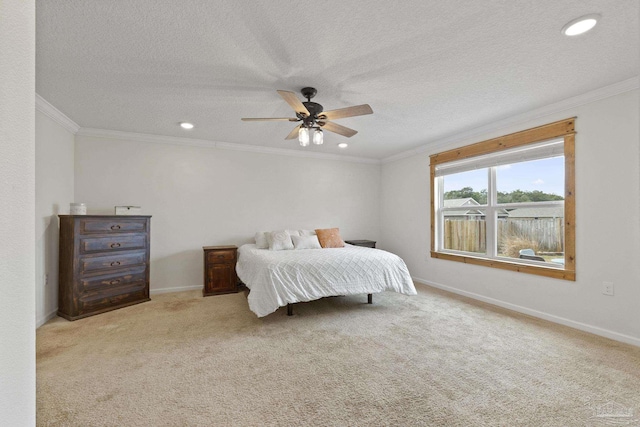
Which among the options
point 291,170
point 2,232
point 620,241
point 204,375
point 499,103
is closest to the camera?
point 2,232

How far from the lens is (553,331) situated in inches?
109

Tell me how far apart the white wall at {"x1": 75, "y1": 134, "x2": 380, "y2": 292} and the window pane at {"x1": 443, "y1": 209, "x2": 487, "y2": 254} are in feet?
6.31

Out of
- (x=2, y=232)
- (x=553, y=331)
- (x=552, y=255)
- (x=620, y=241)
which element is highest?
(x=2, y=232)

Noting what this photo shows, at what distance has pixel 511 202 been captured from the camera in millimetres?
3570

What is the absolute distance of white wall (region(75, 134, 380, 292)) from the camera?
3949 millimetres

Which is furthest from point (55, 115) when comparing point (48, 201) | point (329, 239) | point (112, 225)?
point (329, 239)

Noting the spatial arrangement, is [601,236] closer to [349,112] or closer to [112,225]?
[349,112]

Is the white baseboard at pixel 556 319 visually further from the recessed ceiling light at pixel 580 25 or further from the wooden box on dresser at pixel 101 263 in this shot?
the wooden box on dresser at pixel 101 263

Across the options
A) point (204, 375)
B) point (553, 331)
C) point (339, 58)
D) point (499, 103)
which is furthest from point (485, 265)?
point (204, 375)

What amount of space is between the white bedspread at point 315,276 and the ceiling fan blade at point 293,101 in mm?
1598

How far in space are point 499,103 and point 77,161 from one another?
545 cm

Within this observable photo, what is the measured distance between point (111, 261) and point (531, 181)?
530 centimetres

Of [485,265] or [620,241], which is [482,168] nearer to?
[485,265]

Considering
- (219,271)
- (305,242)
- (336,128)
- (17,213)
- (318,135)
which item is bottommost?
(219,271)
